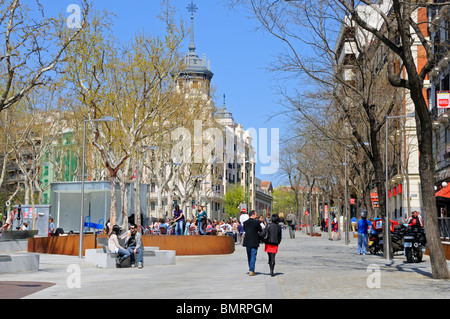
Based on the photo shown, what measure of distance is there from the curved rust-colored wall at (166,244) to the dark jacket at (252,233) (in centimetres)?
1137

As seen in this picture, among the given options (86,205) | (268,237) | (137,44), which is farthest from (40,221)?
(268,237)

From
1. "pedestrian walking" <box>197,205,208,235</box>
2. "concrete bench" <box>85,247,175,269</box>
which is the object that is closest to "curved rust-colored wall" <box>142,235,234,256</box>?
"pedestrian walking" <box>197,205,208,235</box>

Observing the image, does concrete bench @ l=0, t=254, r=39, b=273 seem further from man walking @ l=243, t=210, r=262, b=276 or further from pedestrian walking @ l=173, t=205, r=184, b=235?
pedestrian walking @ l=173, t=205, r=184, b=235

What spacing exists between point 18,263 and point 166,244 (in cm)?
1072

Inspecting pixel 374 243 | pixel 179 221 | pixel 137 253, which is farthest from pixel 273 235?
pixel 179 221

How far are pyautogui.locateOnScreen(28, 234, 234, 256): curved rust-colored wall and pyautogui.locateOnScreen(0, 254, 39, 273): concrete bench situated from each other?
8.79 metres

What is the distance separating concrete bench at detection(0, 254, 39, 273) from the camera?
733 inches

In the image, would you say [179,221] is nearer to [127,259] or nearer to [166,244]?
[166,244]

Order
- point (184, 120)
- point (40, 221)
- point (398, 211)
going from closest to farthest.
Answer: point (40, 221) < point (184, 120) < point (398, 211)

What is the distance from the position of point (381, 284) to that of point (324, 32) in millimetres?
11142

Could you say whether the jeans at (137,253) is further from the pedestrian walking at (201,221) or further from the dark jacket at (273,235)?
the pedestrian walking at (201,221)

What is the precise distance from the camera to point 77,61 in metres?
31.5
